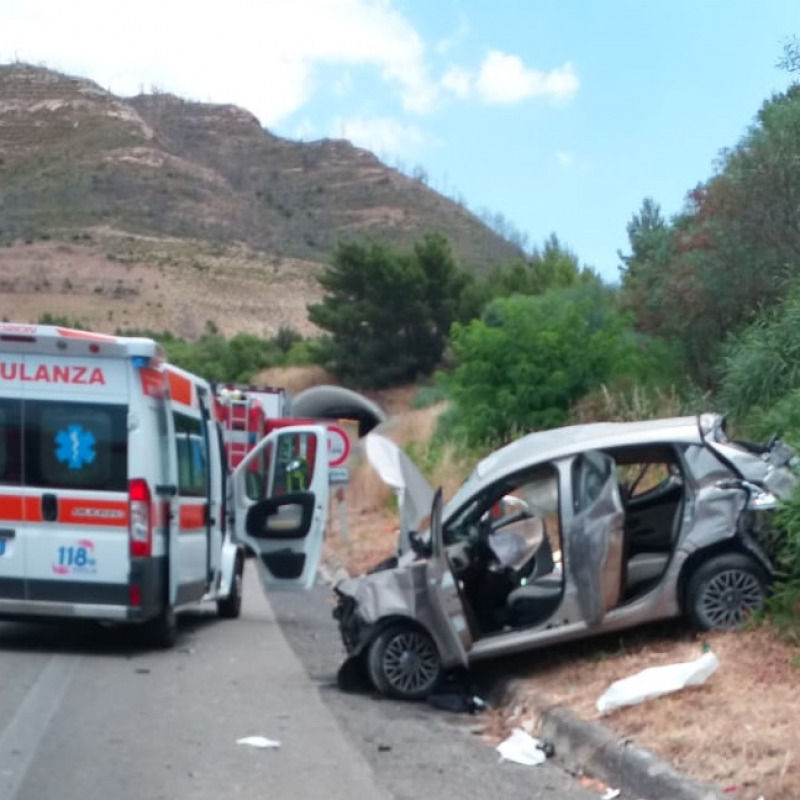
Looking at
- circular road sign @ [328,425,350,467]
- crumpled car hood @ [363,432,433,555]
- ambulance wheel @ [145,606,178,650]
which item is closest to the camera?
crumpled car hood @ [363,432,433,555]

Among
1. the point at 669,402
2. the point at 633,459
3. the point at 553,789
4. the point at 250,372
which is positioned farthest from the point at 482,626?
the point at 250,372

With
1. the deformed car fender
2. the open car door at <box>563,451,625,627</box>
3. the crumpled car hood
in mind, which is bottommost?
the deformed car fender

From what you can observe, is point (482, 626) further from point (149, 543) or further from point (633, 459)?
point (149, 543)

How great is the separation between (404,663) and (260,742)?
1656 millimetres

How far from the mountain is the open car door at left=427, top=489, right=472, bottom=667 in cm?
5727

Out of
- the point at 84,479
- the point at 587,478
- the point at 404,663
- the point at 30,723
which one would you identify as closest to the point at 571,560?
the point at 587,478

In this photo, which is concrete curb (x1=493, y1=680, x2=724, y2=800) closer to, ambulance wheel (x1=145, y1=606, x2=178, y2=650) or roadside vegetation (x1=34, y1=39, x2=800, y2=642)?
roadside vegetation (x1=34, y1=39, x2=800, y2=642)

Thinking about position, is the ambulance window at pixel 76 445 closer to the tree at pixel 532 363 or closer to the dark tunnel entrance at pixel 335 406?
the tree at pixel 532 363

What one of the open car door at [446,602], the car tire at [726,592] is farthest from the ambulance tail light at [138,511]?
the car tire at [726,592]

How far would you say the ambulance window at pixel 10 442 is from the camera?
12891 mm

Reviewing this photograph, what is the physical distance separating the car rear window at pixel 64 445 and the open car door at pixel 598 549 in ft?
13.1

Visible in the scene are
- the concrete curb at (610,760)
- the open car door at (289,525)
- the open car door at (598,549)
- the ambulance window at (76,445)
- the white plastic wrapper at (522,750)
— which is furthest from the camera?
the open car door at (289,525)

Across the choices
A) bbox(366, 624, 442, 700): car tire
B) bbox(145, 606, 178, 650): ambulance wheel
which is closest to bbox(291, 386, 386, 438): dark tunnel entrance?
bbox(145, 606, 178, 650): ambulance wheel

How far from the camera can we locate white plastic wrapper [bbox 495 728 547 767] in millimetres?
9342
